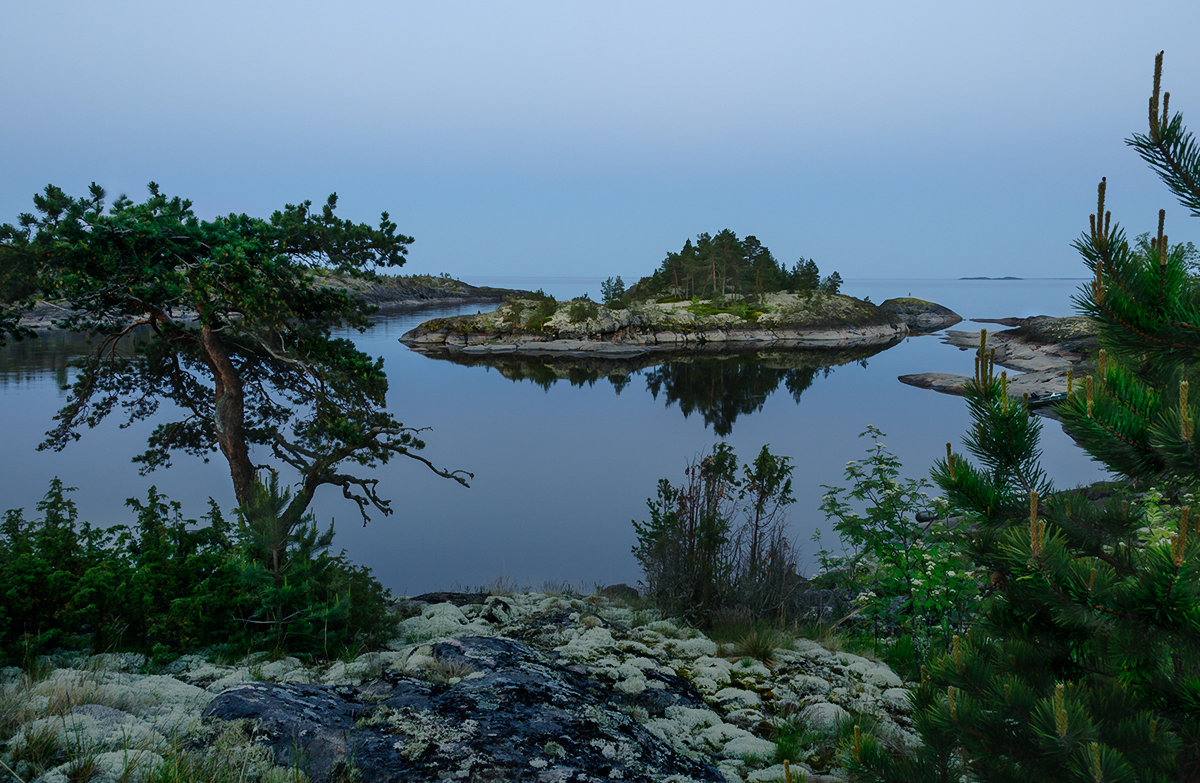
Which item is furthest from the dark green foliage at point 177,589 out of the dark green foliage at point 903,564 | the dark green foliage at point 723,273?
the dark green foliage at point 723,273

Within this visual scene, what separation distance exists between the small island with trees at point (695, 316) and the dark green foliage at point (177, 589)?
51.3 m

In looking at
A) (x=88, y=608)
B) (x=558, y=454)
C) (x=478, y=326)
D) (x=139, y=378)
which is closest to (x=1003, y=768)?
(x=88, y=608)

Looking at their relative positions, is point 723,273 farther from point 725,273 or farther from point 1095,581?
point 1095,581

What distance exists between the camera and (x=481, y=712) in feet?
15.1

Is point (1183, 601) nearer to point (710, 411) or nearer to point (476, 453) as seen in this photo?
point (476, 453)

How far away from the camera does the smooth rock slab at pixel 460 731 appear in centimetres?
396

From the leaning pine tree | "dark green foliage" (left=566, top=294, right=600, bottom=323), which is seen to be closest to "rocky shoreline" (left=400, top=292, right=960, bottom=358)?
"dark green foliage" (left=566, top=294, right=600, bottom=323)

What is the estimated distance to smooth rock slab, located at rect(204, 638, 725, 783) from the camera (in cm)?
396

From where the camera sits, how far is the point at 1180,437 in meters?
2.71

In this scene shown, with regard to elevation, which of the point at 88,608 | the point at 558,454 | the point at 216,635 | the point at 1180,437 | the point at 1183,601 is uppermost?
the point at 1180,437

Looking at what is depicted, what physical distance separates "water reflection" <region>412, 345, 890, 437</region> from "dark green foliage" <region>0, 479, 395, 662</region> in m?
24.7

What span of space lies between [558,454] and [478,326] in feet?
118

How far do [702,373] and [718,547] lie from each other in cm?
3785

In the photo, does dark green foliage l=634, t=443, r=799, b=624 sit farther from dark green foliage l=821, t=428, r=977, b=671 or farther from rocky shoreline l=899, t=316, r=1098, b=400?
rocky shoreline l=899, t=316, r=1098, b=400
